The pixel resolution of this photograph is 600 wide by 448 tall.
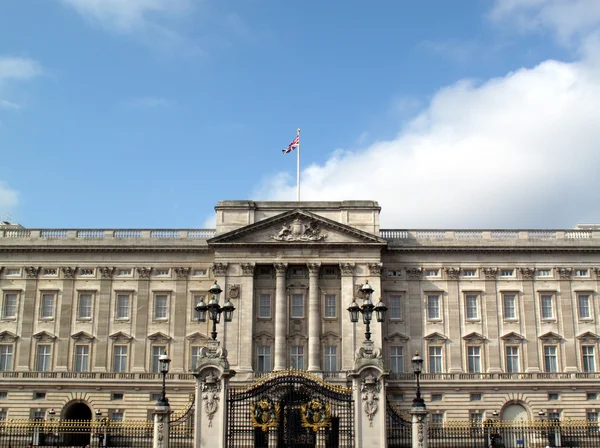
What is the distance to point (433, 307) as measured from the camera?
6381 cm

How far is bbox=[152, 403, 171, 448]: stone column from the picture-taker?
34125 mm

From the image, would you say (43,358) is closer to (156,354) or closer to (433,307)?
(156,354)

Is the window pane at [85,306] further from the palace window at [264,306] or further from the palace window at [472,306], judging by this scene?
the palace window at [472,306]

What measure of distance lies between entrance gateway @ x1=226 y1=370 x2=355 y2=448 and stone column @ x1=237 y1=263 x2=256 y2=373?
2480cm

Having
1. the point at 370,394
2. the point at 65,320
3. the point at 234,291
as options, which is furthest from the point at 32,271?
the point at 370,394

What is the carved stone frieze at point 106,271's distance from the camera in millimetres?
64562

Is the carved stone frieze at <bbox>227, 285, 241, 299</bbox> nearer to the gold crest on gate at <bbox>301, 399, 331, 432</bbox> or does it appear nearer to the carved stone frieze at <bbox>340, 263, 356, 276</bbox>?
the carved stone frieze at <bbox>340, 263, 356, 276</bbox>

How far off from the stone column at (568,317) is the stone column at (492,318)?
17.0 ft

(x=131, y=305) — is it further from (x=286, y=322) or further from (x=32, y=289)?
(x=286, y=322)

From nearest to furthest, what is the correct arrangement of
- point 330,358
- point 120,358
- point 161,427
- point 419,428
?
1. point 419,428
2. point 161,427
3. point 330,358
4. point 120,358

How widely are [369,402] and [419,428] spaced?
251 centimetres

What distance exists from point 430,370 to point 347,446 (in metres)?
28.7

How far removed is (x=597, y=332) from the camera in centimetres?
6266

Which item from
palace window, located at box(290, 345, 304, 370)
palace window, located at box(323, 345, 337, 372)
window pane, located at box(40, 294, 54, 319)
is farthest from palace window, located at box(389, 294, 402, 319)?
window pane, located at box(40, 294, 54, 319)
